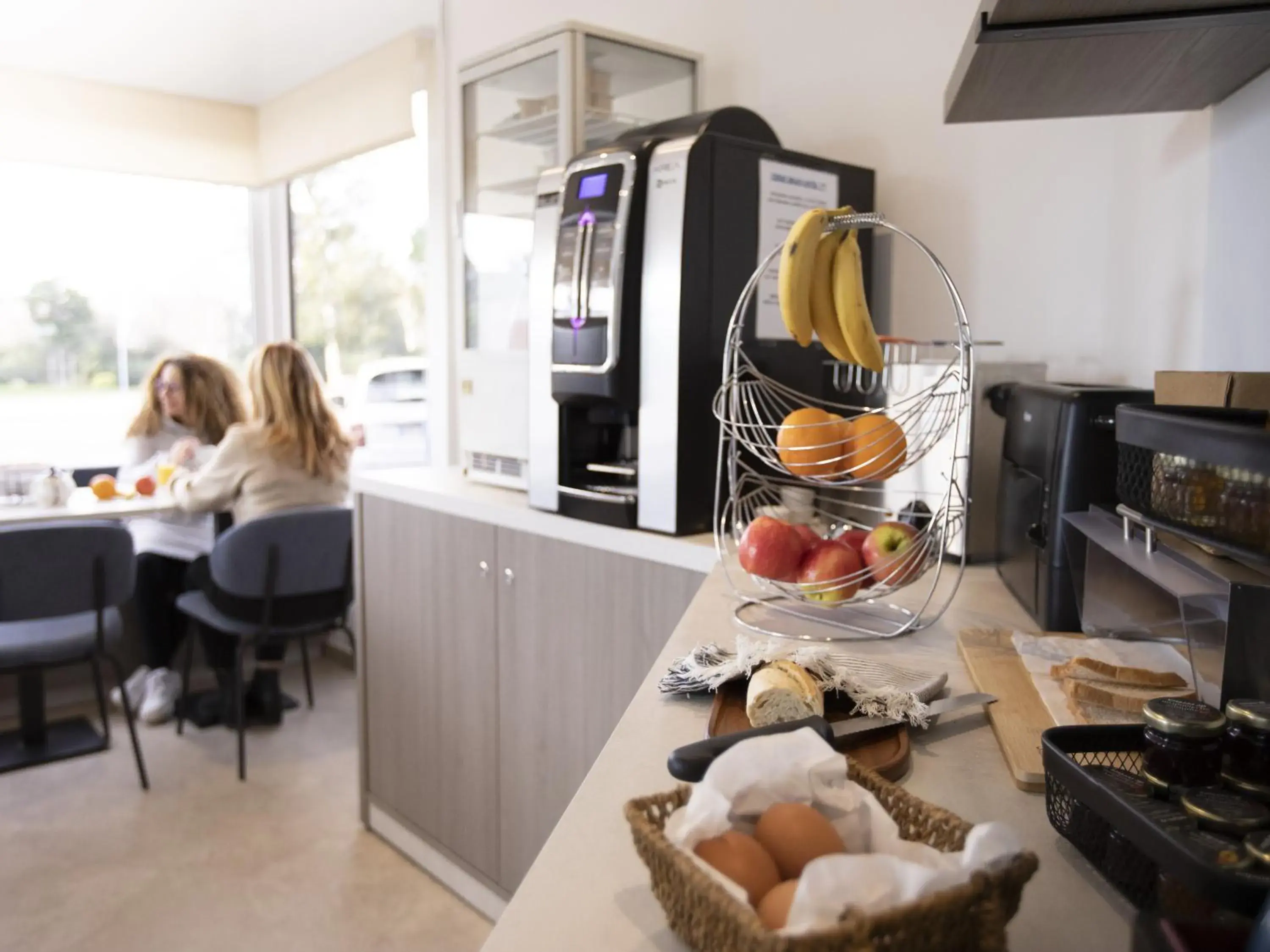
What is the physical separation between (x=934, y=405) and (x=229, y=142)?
3.77 m

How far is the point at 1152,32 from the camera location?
→ 1.15 metres

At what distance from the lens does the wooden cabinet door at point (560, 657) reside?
187 cm

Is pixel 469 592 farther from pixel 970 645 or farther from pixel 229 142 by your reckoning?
pixel 229 142

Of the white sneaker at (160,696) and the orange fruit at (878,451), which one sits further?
the white sneaker at (160,696)

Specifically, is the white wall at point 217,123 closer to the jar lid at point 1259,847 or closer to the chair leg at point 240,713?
the chair leg at point 240,713

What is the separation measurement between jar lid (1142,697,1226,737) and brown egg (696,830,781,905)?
0.28m

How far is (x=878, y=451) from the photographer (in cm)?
125

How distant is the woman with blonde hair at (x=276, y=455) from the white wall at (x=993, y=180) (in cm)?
163

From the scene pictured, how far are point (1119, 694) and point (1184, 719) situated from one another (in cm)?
29

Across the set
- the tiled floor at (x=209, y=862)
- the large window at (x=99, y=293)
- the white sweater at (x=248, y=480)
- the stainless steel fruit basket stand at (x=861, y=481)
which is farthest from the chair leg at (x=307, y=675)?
the stainless steel fruit basket stand at (x=861, y=481)

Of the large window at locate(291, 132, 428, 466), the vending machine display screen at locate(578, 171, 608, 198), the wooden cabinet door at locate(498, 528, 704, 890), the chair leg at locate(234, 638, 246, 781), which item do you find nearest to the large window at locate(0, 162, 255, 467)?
the large window at locate(291, 132, 428, 466)

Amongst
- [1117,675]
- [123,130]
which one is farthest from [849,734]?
[123,130]

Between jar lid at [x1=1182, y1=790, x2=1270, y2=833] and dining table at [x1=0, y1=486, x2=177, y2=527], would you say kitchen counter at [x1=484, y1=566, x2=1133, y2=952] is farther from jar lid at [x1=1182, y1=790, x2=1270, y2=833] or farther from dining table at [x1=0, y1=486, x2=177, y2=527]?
dining table at [x1=0, y1=486, x2=177, y2=527]

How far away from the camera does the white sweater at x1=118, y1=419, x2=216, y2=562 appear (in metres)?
3.65
